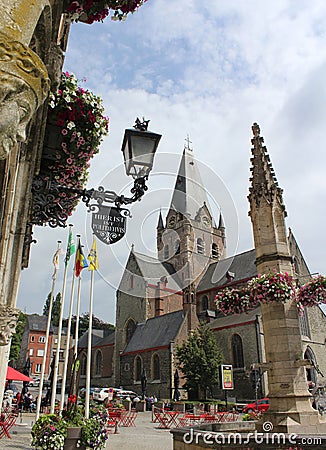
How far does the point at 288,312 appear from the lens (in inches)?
348

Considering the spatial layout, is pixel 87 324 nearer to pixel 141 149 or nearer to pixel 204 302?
pixel 204 302

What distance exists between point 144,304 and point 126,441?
3977 centimetres

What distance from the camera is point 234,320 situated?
133ft

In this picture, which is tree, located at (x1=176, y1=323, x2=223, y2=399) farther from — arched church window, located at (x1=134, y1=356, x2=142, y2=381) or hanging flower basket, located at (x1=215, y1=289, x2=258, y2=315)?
hanging flower basket, located at (x1=215, y1=289, x2=258, y2=315)

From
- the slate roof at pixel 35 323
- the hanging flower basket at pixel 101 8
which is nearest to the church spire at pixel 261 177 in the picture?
the hanging flower basket at pixel 101 8

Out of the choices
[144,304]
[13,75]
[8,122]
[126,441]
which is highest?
[144,304]

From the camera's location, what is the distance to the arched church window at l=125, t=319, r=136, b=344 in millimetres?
53688

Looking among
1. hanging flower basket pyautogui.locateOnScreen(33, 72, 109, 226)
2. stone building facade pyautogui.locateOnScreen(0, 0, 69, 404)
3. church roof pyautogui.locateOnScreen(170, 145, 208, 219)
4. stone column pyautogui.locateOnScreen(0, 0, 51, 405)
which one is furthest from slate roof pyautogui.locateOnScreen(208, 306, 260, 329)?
stone column pyautogui.locateOnScreen(0, 0, 51, 405)

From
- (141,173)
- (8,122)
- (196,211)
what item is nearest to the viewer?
(8,122)

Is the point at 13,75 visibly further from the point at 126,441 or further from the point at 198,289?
the point at 198,289

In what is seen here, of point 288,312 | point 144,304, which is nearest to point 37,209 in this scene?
point 288,312

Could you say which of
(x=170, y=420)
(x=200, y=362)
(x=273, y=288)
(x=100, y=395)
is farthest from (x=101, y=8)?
(x=200, y=362)

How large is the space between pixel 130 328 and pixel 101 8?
5317 cm

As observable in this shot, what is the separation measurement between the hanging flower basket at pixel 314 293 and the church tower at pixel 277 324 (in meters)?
0.35
